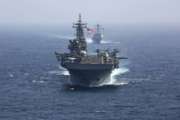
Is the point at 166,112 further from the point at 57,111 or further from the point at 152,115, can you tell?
the point at 57,111

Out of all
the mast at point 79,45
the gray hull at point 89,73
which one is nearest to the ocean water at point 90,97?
the gray hull at point 89,73

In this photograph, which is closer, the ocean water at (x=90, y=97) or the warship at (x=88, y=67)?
the ocean water at (x=90, y=97)

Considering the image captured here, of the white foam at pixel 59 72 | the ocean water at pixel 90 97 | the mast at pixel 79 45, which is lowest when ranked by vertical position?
the ocean water at pixel 90 97

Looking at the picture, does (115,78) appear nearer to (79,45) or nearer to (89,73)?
(79,45)

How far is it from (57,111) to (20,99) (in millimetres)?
15046

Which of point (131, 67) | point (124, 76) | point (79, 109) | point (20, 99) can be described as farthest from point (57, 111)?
point (131, 67)

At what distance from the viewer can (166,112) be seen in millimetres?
124188

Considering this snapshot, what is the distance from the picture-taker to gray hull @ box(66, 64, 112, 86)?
150 metres

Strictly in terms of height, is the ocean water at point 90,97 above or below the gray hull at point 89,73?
below

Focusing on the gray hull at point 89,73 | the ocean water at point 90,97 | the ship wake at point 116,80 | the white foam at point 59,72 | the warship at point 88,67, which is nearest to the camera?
the ocean water at point 90,97

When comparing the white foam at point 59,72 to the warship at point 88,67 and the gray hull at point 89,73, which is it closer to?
the warship at point 88,67

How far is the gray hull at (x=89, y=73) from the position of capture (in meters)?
150

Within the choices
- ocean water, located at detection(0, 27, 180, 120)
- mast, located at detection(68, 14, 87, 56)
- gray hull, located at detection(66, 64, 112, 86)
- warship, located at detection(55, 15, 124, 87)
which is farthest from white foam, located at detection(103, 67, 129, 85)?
mast, located at detection(68, 14, 87, 56)

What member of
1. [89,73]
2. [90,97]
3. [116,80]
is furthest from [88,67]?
[116,80]
